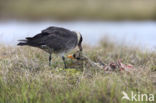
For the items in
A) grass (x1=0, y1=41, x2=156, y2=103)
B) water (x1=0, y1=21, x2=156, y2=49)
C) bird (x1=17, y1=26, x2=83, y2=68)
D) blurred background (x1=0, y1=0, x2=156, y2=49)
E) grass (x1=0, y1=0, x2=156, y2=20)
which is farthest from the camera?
grass (x1=0, y1=0, x2=156, y2=20)

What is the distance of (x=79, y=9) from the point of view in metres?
24.1

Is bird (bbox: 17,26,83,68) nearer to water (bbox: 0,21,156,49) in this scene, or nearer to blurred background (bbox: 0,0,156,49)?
water (bbox: 0,21,156,49)

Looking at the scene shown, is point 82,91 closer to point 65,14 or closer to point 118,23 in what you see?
point 118,23

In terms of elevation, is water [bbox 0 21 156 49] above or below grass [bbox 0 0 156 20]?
below

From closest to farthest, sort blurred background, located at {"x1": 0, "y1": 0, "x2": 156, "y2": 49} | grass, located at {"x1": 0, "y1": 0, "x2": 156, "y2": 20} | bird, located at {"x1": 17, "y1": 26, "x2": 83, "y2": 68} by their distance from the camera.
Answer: bird, located at {"x1": 17, "y1": 26, "x2": 83, "y2": 68}
blurred background, located at {"x1": 0, "y1": 0, "x2": 156, "y2": 49}
grass, located at {"x1": 0, "y1": 0, "x2": 156, "y2": 20}

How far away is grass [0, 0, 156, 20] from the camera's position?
2200cm

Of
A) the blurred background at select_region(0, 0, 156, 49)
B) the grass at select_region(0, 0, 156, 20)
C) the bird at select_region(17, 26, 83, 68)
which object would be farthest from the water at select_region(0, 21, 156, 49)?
the bird at select_region(17, 26, 83, 68)

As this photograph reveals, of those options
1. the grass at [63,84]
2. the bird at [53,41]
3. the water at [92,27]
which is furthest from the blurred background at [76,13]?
the grass at [63,84]

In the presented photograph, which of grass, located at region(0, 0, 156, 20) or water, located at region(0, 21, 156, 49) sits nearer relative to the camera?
water, located at region(0, 21, 156, 49)

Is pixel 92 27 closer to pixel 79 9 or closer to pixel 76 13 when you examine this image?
pixel 76 13

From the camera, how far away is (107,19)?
21484 mm

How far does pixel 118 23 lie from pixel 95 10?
4.77 m

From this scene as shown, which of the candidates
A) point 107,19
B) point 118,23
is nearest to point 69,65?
point 118,23

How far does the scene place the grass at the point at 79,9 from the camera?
22.0 m
